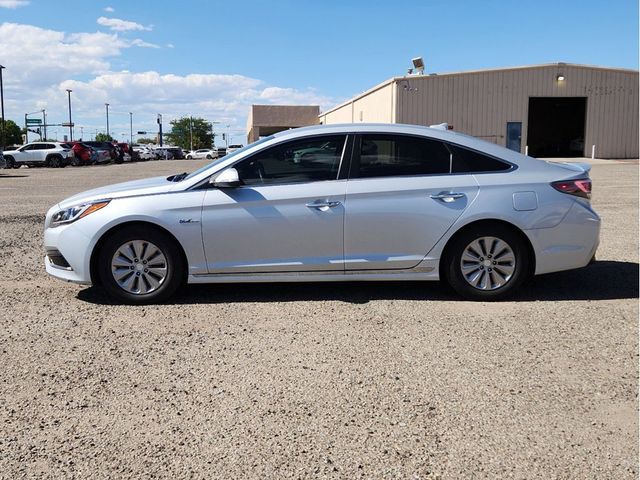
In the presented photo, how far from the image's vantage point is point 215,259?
5762mm

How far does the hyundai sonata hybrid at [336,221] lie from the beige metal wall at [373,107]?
31220mm

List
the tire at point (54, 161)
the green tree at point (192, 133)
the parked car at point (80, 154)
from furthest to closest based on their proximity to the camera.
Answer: the green tree at point (192, 133) → the parked car at point (80, 154) → the tire at point (54, 161)

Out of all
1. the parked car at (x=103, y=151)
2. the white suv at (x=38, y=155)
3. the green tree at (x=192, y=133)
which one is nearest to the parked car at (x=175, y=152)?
the parked car at (x=103, y=151)

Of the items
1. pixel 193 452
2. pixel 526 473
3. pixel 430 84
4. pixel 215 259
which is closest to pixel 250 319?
pixel 215 259

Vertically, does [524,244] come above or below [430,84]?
below

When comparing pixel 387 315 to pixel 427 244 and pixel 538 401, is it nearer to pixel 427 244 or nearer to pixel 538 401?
pixel 427 244

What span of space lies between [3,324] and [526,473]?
423 cm

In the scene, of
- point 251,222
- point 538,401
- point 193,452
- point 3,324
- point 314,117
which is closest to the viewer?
point 193,452

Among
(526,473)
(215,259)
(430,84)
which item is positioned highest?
(430,84)

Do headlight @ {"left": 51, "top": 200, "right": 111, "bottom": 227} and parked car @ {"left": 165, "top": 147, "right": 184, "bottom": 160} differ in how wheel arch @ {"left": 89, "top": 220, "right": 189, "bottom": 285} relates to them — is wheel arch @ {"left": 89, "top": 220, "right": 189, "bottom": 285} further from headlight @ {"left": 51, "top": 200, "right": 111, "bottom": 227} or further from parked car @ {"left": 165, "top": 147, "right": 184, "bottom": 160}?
parked car @ {"left": 165, "top": 147, "right": 184, "bottom": 160}

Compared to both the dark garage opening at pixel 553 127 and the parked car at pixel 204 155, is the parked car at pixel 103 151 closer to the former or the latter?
the parked car at pixel 204 155

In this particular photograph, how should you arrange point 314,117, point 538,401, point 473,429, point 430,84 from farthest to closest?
point 314,117, point 430,84, point 538,401, point 473,429

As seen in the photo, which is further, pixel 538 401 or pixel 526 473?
pixel 538 401

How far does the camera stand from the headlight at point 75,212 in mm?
5793
